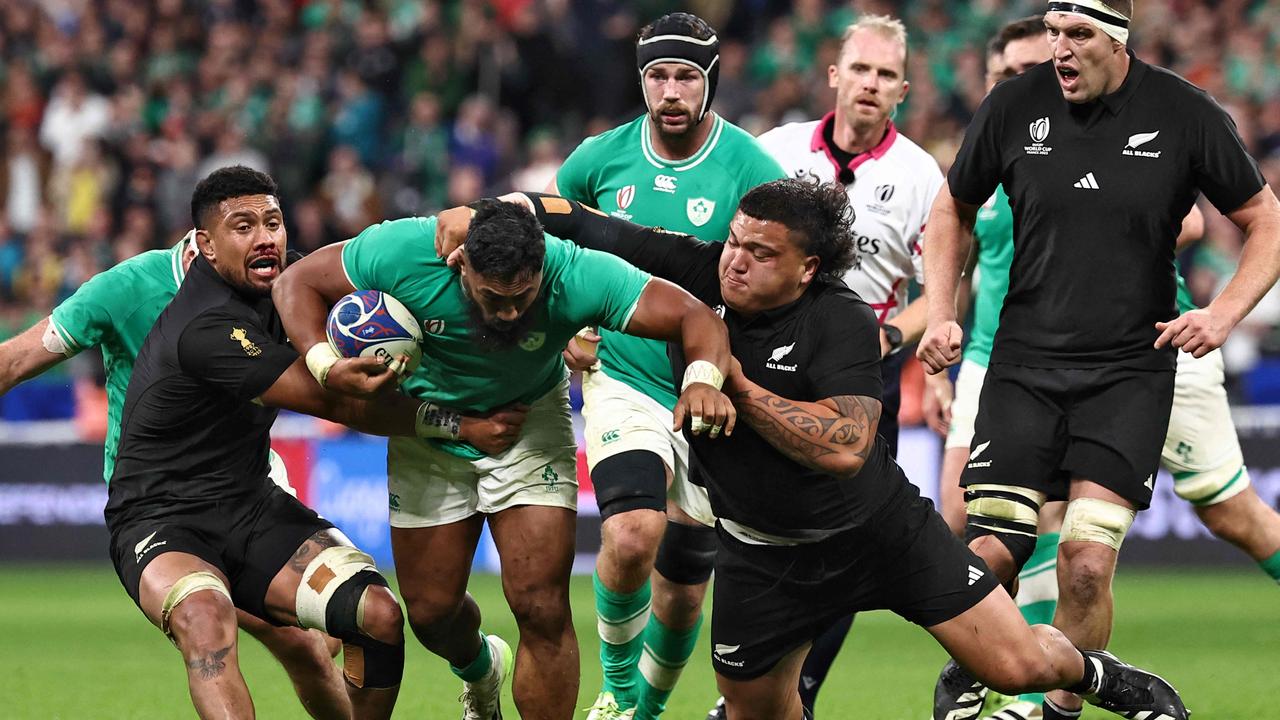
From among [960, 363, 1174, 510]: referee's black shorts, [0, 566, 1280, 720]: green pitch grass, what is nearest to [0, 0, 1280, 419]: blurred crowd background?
[0, 566, 1280, 720]: green pitch grass

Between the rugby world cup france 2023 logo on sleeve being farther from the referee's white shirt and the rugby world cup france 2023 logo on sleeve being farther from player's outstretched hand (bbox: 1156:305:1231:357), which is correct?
the referee's white shirt

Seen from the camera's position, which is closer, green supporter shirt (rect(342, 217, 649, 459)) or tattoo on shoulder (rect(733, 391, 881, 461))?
tattoo on shoulder (rect(733, 391, 881, 461))

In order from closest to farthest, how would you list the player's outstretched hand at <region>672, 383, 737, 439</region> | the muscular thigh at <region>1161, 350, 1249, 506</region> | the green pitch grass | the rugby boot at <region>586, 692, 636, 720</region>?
the player's outstretched hand at <region>672, 383, 737, 439</region>, the rugby boot at <region>586, 692, 636, 720</region>, the muscular thigh at <region>1161, 350, 1249, 506</region>, the green pitch grass

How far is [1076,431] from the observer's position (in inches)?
262

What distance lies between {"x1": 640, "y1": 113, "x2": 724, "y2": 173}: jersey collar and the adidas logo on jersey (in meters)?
1.75

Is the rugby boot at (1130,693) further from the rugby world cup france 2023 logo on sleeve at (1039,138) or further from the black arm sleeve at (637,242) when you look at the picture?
the black arm sleeve at (637,242)

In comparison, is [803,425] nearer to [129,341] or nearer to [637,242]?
[637,242]

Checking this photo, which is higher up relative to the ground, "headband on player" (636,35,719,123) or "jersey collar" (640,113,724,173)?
"headband on player" (636,35,719,123)

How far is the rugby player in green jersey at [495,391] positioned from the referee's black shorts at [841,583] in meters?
0.72

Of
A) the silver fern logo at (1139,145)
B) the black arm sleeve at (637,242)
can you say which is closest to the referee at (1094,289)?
the silver fern logo at (1139,145)

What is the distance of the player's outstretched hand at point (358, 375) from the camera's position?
620 centimetres

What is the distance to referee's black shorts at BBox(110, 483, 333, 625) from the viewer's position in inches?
264

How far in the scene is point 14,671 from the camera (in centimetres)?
1048

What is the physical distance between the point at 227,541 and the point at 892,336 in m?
3.13
